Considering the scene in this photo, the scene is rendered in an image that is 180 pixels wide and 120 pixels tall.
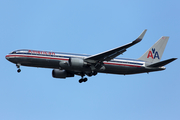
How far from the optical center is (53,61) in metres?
43.7

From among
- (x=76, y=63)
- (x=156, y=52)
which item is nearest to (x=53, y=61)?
(x=76, y=63)

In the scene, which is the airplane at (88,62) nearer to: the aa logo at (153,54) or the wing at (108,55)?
the wing at (108,55)

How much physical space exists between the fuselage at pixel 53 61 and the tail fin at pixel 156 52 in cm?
291

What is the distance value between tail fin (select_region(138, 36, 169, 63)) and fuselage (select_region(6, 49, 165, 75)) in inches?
115

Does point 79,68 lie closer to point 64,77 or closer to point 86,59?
point 86,59

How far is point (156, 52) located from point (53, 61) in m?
18.2

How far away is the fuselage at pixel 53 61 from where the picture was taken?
43562 mm

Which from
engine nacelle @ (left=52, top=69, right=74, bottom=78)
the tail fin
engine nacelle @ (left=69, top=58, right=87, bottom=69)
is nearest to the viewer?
engine nacelle @ (left=69, top=58, right=87, bottom=69)

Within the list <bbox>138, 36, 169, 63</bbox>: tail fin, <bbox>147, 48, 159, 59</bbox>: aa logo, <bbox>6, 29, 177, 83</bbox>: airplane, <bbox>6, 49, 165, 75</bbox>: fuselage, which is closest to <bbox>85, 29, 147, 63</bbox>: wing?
<bbox>6, 29, 177, 83</bbox>: airplane

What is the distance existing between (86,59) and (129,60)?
24.1ft

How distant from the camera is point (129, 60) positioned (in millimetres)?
47156

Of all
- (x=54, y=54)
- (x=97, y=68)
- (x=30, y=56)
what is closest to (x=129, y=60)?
(x=97, y=68)

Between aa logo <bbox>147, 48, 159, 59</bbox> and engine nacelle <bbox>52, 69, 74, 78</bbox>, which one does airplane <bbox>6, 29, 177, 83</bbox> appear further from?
engine nacelle <bbox>52, 69, 74, 78</bbox>

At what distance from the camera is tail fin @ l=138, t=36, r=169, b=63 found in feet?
162
